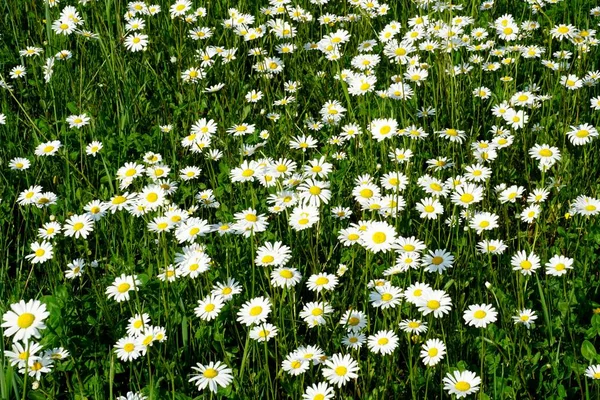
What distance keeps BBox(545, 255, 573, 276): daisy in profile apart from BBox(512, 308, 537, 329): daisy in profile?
20cm

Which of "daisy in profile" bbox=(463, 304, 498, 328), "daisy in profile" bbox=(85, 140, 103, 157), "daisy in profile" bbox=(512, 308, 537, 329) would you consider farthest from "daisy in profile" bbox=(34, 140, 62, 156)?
"daisy in profile" bbox=(512, 308, 537, 329)

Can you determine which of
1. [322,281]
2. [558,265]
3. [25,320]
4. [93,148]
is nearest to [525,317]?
[558,265]

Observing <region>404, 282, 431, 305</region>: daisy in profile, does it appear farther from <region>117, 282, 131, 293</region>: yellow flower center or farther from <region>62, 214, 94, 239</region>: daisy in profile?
<region>62, 214, 94, 239</region>: daisy in profile

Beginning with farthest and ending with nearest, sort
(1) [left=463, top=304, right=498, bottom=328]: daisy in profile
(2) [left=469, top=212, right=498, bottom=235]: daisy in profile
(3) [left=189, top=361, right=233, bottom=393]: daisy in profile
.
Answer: (2) [left=469, top=212, right=498, bottom=235]: daisy in profile → (1) [left=463, top=304, right=498, bottom=328]: daisy in profile → (3) [left=189, top=361, right=233, bottom=393]: daisy in profile

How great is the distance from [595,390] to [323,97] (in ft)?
6.89

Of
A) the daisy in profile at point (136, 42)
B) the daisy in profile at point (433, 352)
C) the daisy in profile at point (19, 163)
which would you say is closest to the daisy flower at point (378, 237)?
the daisy in profile at point (433, 352)

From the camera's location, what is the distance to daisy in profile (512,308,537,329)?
2.36 m

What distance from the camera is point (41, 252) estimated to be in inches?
112

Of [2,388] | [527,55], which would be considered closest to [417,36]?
[527,55]

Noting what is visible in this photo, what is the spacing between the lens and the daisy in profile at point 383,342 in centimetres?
231

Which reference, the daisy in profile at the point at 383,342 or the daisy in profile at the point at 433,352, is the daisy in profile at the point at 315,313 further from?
the daisy in profile at the point at 433,352

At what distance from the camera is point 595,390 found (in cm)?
230

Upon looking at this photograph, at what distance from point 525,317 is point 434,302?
30 centimetres

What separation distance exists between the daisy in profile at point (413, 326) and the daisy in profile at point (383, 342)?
4 cm
